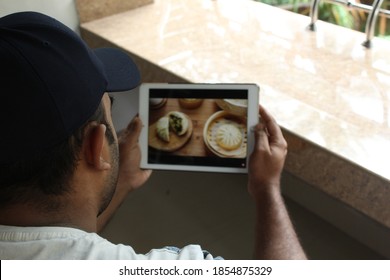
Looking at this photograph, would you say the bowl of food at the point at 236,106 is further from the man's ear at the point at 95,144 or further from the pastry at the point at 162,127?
the man's ear at the point at 95,144

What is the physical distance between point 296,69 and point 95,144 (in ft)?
2.36

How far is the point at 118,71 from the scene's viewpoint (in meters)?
0.90

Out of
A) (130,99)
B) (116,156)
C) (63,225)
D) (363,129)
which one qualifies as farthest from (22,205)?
(363,129)

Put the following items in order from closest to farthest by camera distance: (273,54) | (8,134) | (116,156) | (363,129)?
(8,134) < (116,156) < (363,129) < (273,54)

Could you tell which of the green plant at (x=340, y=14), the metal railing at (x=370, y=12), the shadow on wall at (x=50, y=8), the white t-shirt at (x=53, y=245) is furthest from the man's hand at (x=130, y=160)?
the green plant at (x=340, y=14)

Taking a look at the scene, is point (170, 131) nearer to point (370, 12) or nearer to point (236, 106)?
point (236, 106)

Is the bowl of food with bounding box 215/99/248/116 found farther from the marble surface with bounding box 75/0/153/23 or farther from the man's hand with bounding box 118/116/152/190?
the marble surface with bounding box 75/0/153/23

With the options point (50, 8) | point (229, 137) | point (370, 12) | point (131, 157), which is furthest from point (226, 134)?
point (50, 8)

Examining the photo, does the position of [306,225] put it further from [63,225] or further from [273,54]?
[63,225]

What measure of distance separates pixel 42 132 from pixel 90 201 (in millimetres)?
147

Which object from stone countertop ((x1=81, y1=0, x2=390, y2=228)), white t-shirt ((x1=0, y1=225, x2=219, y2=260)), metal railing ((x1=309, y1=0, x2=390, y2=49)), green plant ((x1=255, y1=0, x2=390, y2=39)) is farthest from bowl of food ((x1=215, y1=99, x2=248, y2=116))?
green plant ((x1=255, y1=0, x2=390, y2=39))

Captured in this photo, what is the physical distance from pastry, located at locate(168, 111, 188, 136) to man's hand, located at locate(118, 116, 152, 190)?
0.07 m
